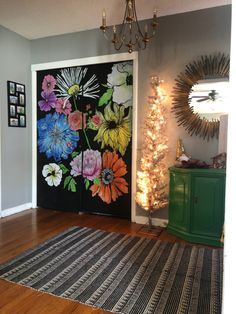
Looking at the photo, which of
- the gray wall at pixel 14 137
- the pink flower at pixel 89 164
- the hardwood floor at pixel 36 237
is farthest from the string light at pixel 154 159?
the gray wall at pixel 14 137

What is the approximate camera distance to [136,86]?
3.51 m

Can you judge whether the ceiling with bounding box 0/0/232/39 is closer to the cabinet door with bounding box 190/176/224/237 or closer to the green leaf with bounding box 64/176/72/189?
the cabinet door with bounding box 190/176/224/237

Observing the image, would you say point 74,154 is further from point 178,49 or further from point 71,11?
point 178,49

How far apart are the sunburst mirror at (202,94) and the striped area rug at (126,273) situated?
146 centimetres

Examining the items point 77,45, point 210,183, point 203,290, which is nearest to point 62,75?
point 77,45

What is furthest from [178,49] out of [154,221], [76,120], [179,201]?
[154,221]

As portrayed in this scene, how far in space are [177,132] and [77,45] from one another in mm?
2026

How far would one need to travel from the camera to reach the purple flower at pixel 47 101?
13.6ft

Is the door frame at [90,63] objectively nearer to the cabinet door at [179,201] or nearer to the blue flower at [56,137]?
the blue flower at [56,137]

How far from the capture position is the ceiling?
9.78 ft

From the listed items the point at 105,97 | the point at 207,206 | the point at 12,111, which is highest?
the point at 105,97

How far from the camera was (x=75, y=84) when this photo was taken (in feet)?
13.0

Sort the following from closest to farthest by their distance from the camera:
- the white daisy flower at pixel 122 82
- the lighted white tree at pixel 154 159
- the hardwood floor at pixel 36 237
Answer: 1. the hardwood floor at pixel 36 237
2. the lighted white tree at pixel 154 159
3. the white daisy flower at pixel 122 82

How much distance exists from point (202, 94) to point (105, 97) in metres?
Result: 1.40
